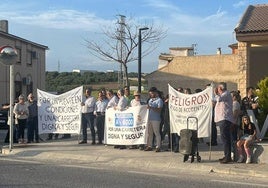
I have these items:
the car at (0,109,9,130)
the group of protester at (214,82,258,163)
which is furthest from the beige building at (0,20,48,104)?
the group of protester at (214,82,258,163)

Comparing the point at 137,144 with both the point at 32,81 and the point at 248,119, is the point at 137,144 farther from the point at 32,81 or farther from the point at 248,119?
the point at 32,81

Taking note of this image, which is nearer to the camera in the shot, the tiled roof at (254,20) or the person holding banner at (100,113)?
the person holding banner at (100,113)

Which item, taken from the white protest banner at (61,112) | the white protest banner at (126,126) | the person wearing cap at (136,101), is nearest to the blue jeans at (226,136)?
the white protest banner at (126,126)

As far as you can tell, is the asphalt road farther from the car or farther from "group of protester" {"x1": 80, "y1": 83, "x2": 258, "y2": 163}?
the car

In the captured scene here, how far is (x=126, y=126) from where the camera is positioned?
49.5 feet

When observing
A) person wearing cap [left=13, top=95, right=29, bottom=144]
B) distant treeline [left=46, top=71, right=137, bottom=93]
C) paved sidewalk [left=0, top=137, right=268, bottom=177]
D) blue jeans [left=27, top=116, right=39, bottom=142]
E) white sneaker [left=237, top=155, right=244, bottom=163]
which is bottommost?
paved sidewalk [left=0, top=137, right=268, bottom=177]

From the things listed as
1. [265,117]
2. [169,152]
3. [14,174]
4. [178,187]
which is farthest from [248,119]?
[14,174]

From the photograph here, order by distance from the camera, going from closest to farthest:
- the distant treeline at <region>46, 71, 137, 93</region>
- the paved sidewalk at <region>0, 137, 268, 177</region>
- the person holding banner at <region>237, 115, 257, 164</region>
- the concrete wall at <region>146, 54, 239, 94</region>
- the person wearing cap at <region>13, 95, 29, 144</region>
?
the paved sidewalk at <region>0, 137, 268, 177</region>
the person holding banner at <region>237, 115, 257, 164</region>
the person wearing cap at <region>13, 95, 29, 144</region>
the concrete wall at <region>146, 54, 239, 94</region>
the distant treeline at <region>46, 71, 137, 93</region>

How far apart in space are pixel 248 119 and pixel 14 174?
5724mm

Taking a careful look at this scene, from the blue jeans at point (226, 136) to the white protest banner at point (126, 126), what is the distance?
2.91m

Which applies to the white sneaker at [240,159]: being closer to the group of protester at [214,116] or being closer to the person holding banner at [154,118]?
the group of protester at [214,116]

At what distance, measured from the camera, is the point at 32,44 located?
135ft

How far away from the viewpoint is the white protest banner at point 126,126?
14742mm

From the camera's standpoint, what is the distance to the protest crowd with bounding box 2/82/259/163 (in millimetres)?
12367
